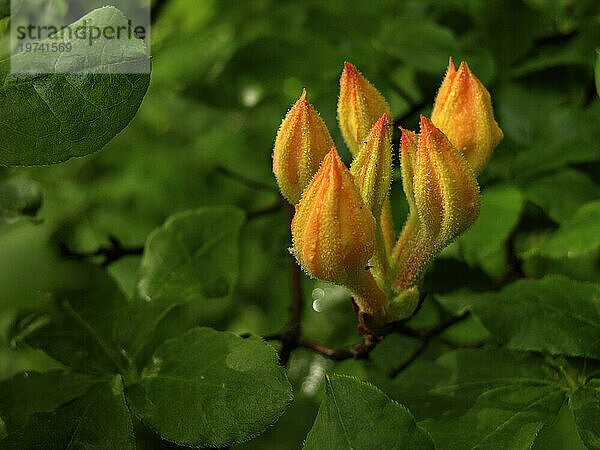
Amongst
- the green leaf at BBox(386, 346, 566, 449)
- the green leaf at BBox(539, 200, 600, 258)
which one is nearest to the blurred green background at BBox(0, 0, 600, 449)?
the green leaf at BBox(539, 200, 600, 258)

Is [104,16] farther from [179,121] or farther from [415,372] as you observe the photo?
[179,121]

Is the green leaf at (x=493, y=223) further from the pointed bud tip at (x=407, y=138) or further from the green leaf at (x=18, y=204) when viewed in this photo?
the green leaf at (x=18, y=204)

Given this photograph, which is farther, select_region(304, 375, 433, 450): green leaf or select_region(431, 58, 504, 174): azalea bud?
select_region(431, 58, 504, 174): azalea bud

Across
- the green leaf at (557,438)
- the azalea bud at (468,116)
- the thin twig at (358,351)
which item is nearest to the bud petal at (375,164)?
the azalea bud at (468,116)

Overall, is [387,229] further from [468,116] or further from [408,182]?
[468,116]

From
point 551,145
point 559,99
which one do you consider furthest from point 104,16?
point 559,99

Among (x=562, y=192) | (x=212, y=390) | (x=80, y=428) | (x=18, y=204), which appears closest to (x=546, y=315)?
(x=562, y=192)

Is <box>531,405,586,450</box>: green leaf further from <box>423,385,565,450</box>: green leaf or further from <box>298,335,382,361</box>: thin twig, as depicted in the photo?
<box>298,335,382,361</box>: thin twig
